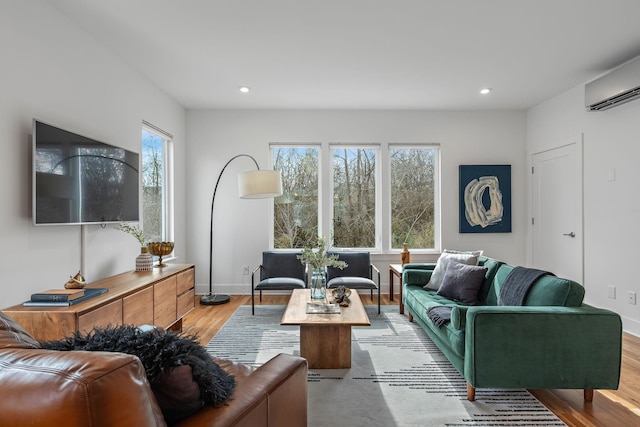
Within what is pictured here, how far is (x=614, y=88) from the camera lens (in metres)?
3.62

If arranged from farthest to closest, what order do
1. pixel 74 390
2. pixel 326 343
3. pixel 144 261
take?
pixel 144 261 → pixel 326 343 → pixel 74 390

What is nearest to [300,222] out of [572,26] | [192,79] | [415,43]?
[192,79]

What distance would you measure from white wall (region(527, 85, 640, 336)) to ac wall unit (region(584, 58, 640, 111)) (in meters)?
0.13

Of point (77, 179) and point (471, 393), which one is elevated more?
point (77, 179)

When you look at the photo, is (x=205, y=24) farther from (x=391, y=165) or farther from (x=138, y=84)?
(x=391, y=165)

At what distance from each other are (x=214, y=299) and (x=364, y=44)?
3541 millimetres

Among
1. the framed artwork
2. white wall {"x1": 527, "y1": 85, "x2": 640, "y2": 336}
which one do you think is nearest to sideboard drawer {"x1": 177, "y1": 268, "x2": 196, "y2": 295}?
the framed artwork

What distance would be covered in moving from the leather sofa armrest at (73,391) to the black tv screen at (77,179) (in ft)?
6.57

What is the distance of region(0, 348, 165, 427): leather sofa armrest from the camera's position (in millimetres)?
718

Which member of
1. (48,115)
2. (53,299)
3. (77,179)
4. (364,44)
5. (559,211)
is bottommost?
(53,299)

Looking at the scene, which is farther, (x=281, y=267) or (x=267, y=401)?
(x=281, y=267)

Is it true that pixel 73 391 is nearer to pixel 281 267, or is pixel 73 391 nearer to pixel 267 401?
pixel 267 401

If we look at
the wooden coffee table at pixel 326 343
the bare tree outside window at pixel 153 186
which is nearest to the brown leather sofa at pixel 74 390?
the wooden coffee table at pixel 326 343

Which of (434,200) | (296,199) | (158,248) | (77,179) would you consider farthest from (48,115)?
(434,200)
